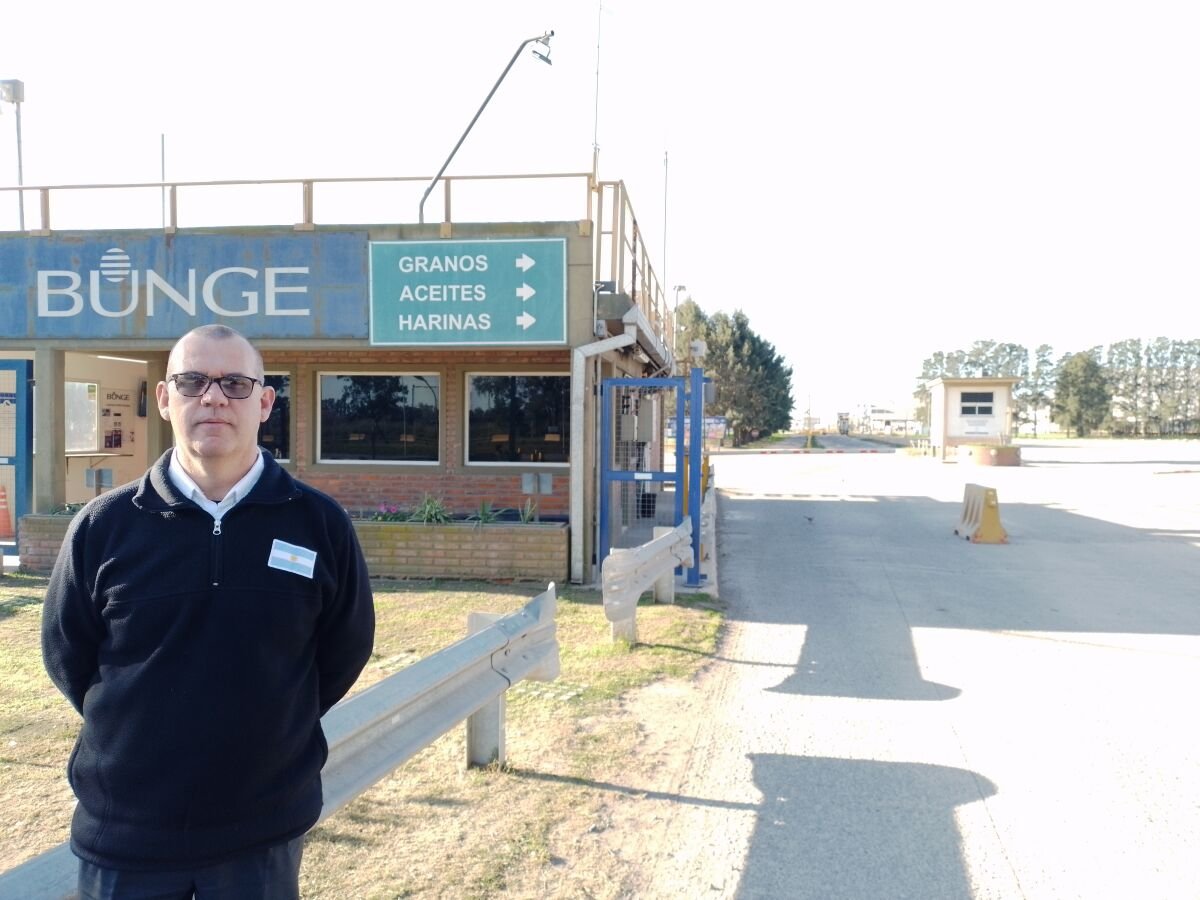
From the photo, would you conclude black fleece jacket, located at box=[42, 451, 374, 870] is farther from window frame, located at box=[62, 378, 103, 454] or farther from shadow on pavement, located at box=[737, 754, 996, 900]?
window frame, located at box=[62, 378, 103, 454]

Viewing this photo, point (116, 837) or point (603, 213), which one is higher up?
point (603, 213)

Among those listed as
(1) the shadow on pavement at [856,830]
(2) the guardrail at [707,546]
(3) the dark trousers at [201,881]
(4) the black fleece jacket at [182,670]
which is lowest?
(1) the shadow on pavement at [856,830]

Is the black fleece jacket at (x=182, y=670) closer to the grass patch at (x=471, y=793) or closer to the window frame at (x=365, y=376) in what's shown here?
the grass patch at (x=471, y=793)

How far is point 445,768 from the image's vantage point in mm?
4617

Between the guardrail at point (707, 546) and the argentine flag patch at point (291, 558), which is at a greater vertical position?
the argentine flag patch at point (291, 558)

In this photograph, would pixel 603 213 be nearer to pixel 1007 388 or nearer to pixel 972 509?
pixel 972 509

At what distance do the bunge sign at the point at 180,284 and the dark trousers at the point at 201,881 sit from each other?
8.05 m

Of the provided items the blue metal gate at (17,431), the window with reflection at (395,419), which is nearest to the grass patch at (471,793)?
Answer: the blue metal gate at (17,431)

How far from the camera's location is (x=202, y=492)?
2199 millimetres

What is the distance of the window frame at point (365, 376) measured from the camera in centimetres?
1211

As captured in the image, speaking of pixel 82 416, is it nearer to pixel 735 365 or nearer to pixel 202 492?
pixel 202 492

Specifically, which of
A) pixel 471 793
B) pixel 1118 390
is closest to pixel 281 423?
pixel 471 793

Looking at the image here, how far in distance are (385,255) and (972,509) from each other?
9251mm

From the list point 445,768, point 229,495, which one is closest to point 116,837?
point 229,495
